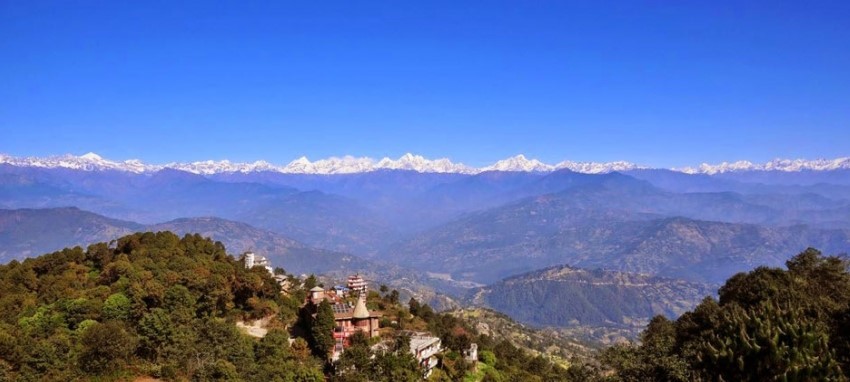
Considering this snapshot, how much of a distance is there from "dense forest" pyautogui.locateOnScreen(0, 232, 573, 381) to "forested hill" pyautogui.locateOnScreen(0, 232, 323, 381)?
0.29 feet

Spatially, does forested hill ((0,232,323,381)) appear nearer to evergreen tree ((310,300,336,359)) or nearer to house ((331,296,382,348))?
evergreen tree ((310,300,336,359))

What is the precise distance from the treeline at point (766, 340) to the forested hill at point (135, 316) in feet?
82.2

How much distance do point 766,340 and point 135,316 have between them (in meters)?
46.7

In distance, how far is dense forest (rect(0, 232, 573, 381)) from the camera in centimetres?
3900

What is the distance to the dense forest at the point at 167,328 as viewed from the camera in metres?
39.0

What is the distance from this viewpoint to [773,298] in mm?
38281

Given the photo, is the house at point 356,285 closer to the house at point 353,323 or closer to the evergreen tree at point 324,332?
the house at point 353,323

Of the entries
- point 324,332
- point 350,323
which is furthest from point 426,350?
point 324,332

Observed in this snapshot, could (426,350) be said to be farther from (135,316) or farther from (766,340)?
(766,340)

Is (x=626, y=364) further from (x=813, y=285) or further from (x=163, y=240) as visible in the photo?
(x=163, y=240)

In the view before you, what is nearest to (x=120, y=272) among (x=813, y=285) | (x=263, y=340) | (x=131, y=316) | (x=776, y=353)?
(x=131, y=316)

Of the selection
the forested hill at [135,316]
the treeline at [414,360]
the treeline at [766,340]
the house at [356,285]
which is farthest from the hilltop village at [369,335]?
the house at [356,285]

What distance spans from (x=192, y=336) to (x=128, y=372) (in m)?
5.49

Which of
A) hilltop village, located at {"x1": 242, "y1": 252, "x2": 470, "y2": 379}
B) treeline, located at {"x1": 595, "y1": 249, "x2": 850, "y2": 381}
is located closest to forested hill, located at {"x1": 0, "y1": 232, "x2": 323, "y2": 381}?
hilltop village, located at {"x1": 242, "y1": 252, "x2": 470, "y2": 379}
